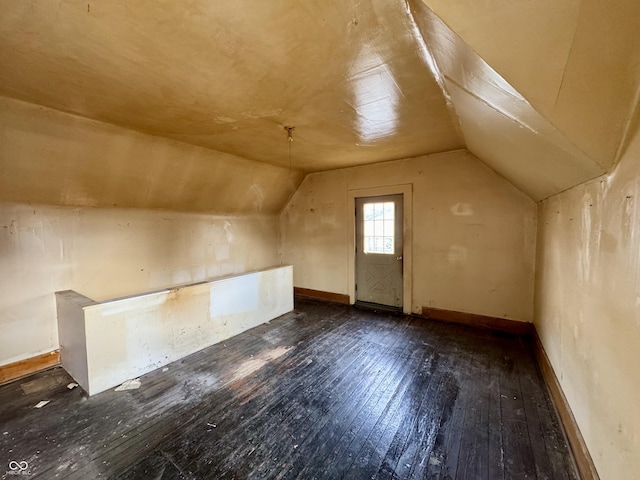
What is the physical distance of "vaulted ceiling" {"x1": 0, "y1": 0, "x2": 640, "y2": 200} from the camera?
0.94m

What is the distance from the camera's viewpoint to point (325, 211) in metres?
5.09

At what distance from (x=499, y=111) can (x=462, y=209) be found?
2421 mm

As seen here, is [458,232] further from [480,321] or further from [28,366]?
[28,366]

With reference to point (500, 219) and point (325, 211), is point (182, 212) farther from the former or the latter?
point (500, 219)

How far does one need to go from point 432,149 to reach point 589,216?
2386 millimetres

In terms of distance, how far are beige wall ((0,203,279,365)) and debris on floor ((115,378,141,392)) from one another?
115 cm

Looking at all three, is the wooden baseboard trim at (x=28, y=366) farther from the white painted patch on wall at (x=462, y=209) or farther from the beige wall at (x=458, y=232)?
the white painted patch on wall at (x=462, y=209)

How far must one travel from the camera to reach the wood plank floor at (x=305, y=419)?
1.63 metres

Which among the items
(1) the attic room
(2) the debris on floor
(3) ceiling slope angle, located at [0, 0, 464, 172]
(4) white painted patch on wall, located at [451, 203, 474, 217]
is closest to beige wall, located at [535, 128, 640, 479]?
(1) the attic room

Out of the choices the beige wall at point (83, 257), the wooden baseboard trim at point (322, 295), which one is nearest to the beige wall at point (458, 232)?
the wooden baseboard trim at point (322, 295)

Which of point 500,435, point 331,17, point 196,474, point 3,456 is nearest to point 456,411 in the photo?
point 500,435

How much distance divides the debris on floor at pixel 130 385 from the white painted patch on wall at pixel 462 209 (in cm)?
429

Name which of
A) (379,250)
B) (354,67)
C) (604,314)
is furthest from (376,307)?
(354,67)

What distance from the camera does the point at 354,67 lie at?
1.72 metres
